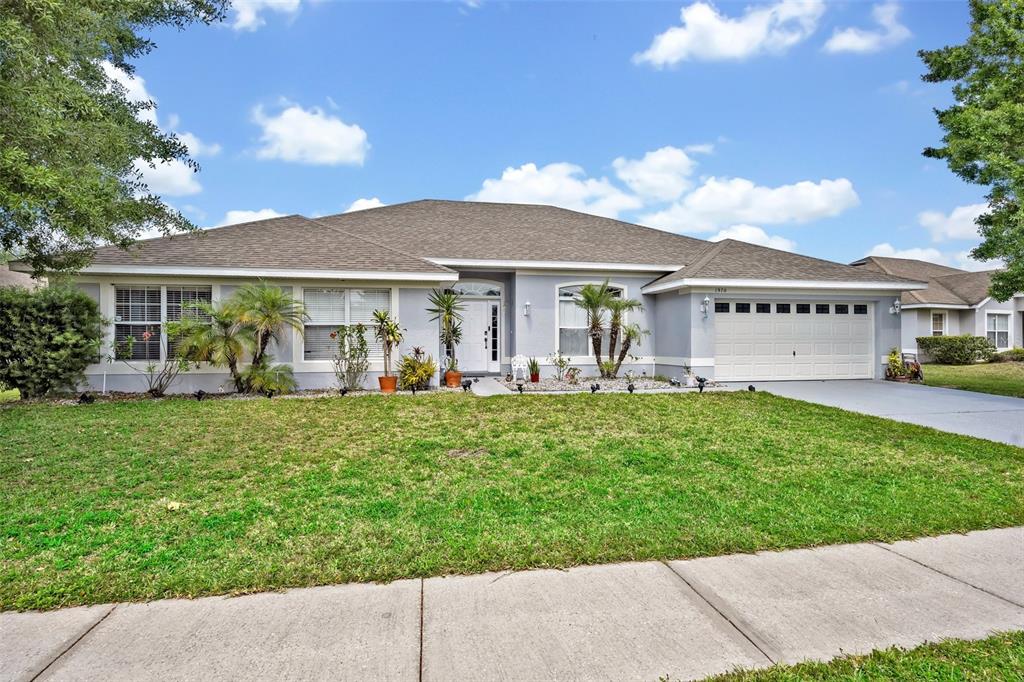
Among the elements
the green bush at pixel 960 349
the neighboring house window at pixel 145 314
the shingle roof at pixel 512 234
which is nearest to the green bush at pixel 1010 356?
the green bush at pixel 960 349

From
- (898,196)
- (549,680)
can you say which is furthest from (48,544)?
(898,196)

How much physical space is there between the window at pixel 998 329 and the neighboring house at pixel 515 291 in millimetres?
13358

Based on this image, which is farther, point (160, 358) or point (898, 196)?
point (898, 196)

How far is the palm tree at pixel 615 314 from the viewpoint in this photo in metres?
13.3

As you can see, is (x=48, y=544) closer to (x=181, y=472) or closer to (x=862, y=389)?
(x=181, y=472)

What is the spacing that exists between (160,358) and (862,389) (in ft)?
53.8

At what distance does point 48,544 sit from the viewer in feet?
12.2

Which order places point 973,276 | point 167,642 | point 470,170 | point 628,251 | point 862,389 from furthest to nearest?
point 973,276, point 470,170, point 628,251, point 862,389, point 167,642

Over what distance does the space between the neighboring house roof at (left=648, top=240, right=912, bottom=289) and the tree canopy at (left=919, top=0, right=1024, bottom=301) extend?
2361 mm

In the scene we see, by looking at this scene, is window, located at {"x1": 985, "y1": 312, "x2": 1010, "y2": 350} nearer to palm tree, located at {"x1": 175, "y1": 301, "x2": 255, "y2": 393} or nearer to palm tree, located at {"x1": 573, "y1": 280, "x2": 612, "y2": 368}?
palm tree, located at {"x1": 573, "y1": 280, "x2": 612, "y2": 368}

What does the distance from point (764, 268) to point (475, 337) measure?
27.2 feet

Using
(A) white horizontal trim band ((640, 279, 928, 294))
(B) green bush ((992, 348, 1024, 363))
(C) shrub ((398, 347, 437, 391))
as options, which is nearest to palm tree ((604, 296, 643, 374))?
(A) white horizontal trim band ((640, 279, 928, 294))

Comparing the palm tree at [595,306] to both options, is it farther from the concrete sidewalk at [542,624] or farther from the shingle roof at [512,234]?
the concrete sidewalk at [542,624]

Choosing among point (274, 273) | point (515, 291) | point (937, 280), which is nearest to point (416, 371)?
point (274, 273)
